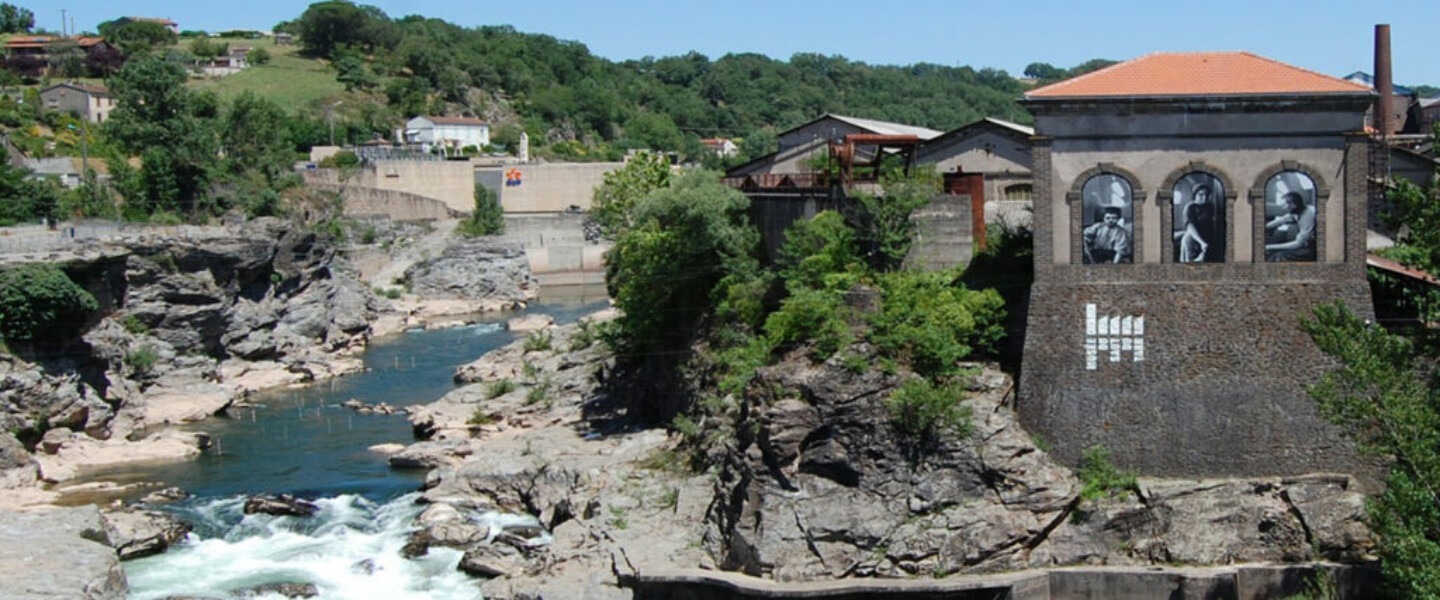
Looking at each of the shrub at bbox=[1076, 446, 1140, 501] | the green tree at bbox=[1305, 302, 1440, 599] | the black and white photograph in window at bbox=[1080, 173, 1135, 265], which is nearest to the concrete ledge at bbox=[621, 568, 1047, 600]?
the shrub at bbox=[1076, 446, 1140, 501]

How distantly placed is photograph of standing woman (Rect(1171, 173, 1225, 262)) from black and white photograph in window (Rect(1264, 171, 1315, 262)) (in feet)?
2.56

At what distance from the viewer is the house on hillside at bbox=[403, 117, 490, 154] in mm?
115438

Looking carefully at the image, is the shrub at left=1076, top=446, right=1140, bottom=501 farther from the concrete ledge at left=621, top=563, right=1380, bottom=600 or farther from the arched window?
the arched window

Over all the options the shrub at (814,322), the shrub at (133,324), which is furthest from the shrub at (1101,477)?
the shrub at (133,324)

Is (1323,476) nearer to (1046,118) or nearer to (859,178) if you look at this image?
(1046,118)

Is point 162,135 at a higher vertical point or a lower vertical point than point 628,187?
higher

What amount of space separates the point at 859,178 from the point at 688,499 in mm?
9156

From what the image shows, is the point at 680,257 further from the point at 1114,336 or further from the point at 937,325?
the point at 1114,336

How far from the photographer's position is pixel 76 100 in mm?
102938

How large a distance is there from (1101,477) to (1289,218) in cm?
559

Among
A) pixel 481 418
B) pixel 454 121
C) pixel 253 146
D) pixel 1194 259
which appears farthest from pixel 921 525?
pixel 454 121

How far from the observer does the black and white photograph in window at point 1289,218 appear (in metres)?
26.2

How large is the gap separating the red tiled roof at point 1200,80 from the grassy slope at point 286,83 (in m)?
100

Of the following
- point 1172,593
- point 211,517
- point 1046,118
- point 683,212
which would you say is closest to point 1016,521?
point 1172,593
